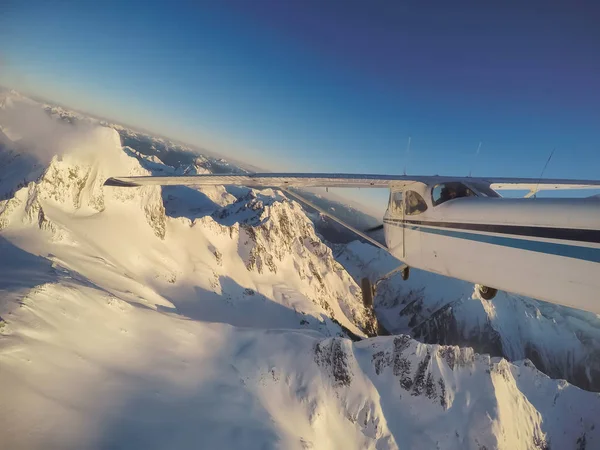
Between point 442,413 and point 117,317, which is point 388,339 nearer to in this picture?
point 442,413

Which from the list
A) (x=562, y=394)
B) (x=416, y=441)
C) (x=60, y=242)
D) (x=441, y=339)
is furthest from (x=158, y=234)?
(x=441, y=339)

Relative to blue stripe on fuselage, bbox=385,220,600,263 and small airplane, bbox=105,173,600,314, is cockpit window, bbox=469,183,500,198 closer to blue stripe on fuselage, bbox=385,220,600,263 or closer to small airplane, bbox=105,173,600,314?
small airplane, bbox=105,173,600,314

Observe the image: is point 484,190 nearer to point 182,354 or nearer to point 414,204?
point 414,204

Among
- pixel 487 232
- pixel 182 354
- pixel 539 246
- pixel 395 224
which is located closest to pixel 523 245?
pixel 539 246

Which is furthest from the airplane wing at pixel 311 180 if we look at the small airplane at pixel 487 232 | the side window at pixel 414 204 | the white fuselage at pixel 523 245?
the white fuselage at pixel 523 245

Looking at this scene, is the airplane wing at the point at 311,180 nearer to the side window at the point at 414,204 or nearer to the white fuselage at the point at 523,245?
the side window at the point at 414,204

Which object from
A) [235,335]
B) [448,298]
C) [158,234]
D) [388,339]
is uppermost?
[158,234]
